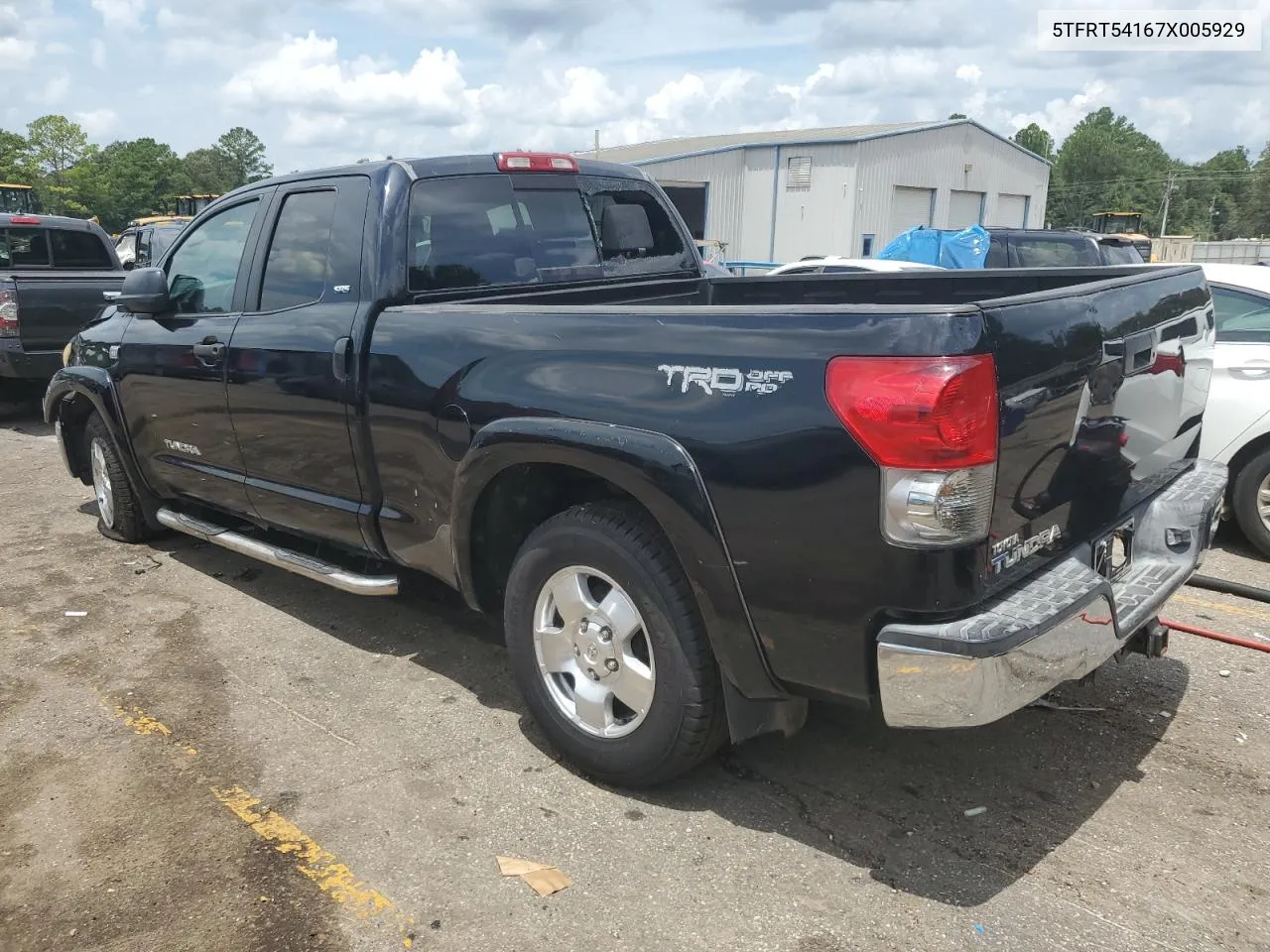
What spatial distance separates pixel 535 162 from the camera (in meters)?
4.36

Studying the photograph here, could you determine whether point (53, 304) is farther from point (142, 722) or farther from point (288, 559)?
point (142, 722)

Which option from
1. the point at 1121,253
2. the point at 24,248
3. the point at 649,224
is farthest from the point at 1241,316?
the point at 24,248

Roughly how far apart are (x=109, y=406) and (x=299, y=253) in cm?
193

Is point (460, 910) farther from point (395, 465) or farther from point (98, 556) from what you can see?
point (98, 556)

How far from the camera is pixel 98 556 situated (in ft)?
19.3

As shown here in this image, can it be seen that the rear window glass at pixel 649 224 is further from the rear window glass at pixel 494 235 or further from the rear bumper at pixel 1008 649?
the rear bumper at pixel 1008 649

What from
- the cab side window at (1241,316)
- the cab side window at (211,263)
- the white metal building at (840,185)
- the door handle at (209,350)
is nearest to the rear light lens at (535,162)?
the cab side window at (211,263)

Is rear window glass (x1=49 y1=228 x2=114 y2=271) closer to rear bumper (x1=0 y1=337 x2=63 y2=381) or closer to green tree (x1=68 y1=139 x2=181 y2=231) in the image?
rear bumper (x1=0 y1=337 x2=63 y2=381)

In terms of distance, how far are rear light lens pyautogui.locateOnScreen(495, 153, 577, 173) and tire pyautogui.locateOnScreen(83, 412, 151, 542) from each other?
291 cm

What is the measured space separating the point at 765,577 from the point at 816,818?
0.95 meters

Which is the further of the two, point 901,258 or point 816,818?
point 901,258

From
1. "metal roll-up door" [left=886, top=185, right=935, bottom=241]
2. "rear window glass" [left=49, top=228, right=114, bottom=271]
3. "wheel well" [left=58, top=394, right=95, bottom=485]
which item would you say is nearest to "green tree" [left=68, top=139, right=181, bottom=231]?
"metal roll-up door" [left=886, top=185, right=935, bottom=241]

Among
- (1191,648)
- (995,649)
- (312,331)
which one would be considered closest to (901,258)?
(1191,648)

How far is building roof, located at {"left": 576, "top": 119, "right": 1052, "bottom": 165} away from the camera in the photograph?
33.4m
